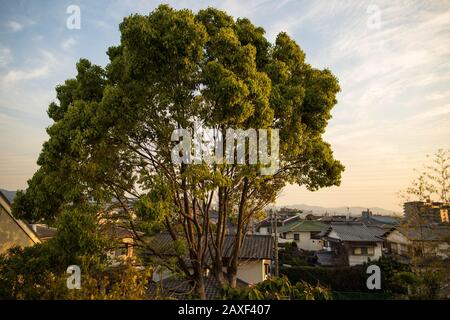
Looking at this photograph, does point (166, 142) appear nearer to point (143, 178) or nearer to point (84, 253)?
point (143, 178)

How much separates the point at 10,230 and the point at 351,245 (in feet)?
104

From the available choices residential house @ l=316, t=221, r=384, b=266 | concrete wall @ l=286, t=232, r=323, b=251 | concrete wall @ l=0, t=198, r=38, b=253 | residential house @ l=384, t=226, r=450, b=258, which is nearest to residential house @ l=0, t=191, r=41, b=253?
concrete wall @ l=0, t=198, r=38, b=253

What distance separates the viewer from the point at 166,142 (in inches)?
317

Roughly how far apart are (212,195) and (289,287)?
3.70 metres

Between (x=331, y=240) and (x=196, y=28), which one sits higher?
(x=196, y=28)

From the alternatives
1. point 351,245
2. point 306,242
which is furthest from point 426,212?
point 306,242

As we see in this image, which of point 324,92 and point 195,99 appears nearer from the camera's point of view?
point 195,99

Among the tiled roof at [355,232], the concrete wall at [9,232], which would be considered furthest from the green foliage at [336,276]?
the concrete wall at [9,232]

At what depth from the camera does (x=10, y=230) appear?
10430 millimetres

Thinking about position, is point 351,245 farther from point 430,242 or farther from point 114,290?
point 114,290

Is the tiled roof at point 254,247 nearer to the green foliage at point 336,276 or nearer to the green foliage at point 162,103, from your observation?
the green foliage at point 336,276

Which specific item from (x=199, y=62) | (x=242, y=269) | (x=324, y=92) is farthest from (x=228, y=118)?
(x=242, y=269)

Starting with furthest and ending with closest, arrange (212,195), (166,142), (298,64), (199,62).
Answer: (298,64) < (212,195) < (166,142) < (199,62)

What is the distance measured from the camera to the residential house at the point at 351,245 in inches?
1268
